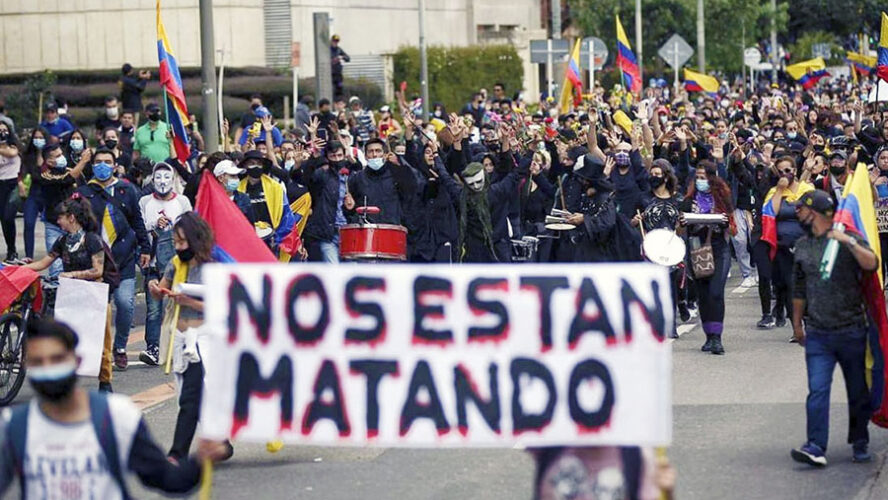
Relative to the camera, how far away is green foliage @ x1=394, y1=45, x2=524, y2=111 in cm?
4512

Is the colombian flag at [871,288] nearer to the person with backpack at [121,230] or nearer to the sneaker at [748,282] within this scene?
the person with backpack at [121,230]

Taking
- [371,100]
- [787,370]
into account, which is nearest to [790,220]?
[787,370]

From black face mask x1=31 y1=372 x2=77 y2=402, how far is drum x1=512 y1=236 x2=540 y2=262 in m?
11.3

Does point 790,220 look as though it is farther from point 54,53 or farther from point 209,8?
point 54,53

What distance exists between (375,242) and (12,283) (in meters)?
3.90

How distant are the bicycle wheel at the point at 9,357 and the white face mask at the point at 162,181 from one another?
2.52 metres

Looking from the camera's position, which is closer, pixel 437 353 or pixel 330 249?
pixel 437 353

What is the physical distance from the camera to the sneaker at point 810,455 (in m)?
9.98

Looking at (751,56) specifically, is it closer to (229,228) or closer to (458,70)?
(458,70)

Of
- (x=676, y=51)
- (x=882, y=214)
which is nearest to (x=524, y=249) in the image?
(x=882, y=214)

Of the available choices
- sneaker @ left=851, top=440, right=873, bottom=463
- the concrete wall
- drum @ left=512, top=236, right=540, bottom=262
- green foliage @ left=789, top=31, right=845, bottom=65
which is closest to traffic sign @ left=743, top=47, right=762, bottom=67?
the concrete wall

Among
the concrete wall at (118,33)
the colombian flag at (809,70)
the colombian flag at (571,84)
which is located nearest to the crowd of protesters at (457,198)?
the colombian flag at (571,84)

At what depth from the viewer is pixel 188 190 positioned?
16188 mm

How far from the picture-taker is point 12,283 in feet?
40.9
